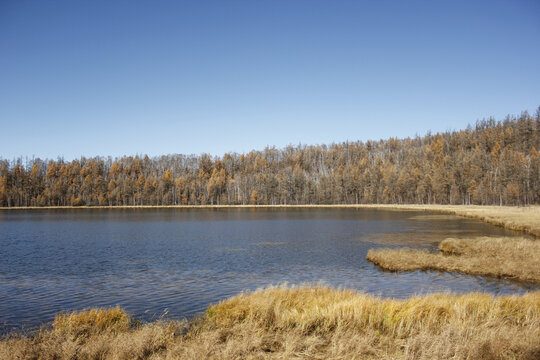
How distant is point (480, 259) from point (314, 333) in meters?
20.4

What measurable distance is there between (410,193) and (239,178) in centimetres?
7781

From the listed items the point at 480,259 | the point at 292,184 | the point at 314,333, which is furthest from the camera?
the point at 292,184

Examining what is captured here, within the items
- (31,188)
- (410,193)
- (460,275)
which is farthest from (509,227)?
(31,188)

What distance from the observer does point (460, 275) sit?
23.7m

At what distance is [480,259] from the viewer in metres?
26.2

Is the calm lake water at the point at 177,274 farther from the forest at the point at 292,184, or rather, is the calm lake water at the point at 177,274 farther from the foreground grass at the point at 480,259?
the forest at the point at 292,184

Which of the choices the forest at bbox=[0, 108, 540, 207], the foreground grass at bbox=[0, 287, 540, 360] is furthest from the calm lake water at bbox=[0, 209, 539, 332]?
the forest at bbox=[0, 108, 540, 207]

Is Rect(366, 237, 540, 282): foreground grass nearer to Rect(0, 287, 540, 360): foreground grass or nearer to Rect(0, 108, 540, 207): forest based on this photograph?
Rect(0, 287, 540, 360): foreground grass

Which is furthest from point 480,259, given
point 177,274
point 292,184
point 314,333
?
point 292,184

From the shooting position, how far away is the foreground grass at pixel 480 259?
2322 cm

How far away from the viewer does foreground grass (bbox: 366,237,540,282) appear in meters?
23.2

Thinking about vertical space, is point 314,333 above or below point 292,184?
below

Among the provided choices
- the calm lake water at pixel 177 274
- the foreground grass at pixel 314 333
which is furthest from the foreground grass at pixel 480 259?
the foreground grass at pixel 314 333

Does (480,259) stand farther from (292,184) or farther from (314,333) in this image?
(292,184)
